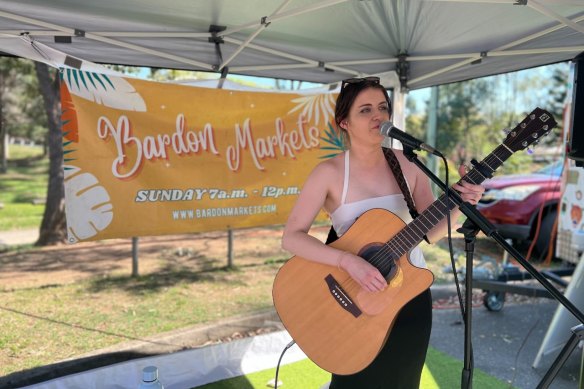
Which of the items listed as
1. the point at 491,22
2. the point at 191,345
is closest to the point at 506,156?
the point at 491,22

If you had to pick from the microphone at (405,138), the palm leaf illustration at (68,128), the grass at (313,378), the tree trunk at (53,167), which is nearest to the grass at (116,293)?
the tree trunk at (53,167)

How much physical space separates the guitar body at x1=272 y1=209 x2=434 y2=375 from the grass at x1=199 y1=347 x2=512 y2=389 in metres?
1.45

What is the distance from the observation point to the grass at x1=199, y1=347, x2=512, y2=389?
3127mm

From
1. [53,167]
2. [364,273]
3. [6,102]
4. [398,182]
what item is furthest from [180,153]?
[6,102]

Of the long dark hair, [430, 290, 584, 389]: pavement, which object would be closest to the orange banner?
[430, 290, 584, 389]: pavement

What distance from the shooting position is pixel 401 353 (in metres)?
1.76

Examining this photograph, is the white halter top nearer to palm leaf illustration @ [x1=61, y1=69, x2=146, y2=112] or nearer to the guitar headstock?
the guitar headstock

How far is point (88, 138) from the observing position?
3.32 metres

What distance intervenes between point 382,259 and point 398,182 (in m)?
0.35

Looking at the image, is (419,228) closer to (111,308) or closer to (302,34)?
(302,34)

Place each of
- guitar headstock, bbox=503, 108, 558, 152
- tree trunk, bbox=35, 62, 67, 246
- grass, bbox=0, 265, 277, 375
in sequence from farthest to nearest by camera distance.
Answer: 1. tree trunk, bbox=35, 62, 67, 246
2. grass, bbox=0, 265, 277, 375
3. guitar headstock, bbox=503, 108, 558, 152

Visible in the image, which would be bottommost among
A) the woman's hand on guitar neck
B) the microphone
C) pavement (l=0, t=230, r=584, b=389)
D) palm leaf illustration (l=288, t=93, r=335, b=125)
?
pavement (l=0, t=230, r=584, b=389)

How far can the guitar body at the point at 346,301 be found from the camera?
5.72ft

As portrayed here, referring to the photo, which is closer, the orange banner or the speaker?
the speaker
